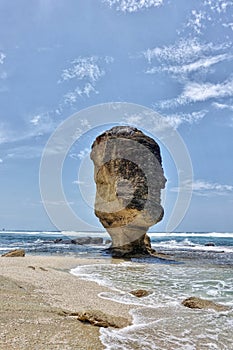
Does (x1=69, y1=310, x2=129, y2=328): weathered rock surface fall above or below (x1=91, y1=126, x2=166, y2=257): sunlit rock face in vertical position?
below

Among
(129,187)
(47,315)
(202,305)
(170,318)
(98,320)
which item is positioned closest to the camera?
(98,320)

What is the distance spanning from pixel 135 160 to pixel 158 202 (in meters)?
4.48

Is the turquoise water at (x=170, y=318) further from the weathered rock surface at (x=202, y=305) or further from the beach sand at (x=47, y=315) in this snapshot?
the beach sand at (x=47, y=315)

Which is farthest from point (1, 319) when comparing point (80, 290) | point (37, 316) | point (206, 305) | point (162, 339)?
point (206, 305)

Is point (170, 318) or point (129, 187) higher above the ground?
point (129, 187)

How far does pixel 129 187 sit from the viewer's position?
28.2 metres

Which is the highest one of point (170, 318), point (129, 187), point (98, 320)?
point (129, 187)

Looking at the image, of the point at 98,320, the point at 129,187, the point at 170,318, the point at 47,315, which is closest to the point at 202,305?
the point at 170,318

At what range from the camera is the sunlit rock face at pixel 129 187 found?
2791 centimetres

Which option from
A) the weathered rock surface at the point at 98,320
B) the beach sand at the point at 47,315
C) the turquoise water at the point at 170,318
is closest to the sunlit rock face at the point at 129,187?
the turquoise water at the point at 170,318

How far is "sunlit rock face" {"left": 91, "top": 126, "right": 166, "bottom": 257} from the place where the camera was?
91.6 ft

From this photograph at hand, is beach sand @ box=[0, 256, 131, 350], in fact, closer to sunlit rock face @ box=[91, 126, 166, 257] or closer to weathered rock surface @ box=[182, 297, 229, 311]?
weathered rock surface @ box=[182, 297, 229, 311]

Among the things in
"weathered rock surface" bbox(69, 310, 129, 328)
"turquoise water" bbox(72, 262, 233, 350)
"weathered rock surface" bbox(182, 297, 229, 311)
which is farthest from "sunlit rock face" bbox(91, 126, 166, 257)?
"weathered rock surface" bbox(69, 310, 129, 328)

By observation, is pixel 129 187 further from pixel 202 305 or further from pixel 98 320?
pixel 98 320
